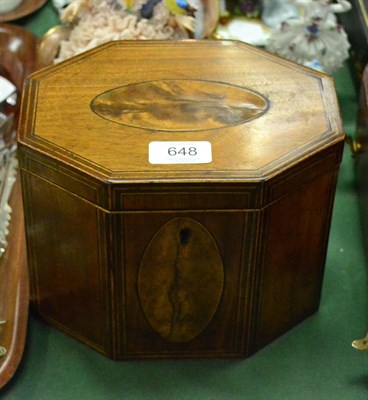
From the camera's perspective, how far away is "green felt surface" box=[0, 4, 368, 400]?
139 centimetres

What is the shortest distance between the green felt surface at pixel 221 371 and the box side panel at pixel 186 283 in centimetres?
3

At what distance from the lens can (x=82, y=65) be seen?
1.46 m

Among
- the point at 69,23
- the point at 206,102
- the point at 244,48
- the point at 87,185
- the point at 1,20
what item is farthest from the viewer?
the point at 1,20

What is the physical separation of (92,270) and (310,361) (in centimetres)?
38

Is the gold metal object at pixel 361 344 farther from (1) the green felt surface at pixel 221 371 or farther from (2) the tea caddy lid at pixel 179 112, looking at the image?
(2) the tea caddy lid at pixel 179 112

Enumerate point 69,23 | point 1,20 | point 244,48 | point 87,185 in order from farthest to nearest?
point 1,20 → point 69,23 → point 244,48 → point 87,185

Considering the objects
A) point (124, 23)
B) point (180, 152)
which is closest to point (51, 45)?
point (124, 23)

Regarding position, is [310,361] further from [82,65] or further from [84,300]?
[82,65]

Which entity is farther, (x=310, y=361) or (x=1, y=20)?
(x=1, y=20)

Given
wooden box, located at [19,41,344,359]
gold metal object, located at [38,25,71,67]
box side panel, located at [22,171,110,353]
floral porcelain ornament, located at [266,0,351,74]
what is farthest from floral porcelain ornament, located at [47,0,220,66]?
box side panel, located at [22,171,110,353]

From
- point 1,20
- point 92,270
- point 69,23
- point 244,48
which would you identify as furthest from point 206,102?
point 1,20

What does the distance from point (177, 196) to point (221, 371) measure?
0.34 metres

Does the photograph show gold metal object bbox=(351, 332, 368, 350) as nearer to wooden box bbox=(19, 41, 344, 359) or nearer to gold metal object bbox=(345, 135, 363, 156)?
wooden box bbox=(19, 41, 344, 359)

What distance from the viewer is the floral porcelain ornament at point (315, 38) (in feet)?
6.40
